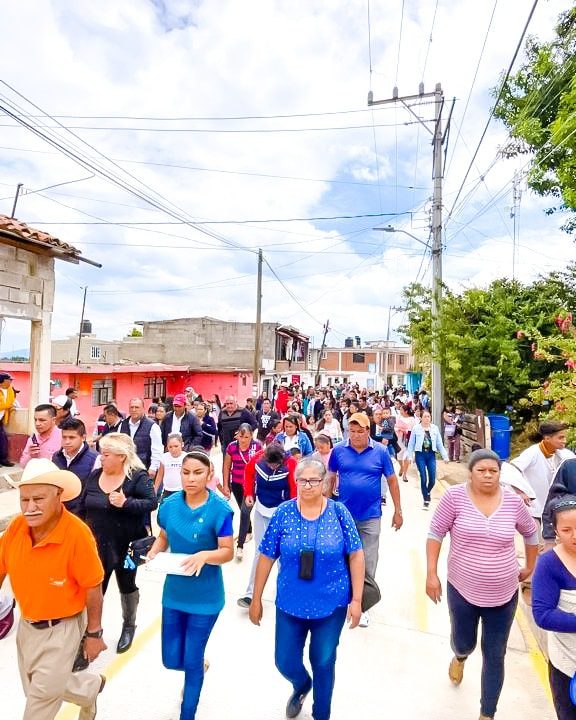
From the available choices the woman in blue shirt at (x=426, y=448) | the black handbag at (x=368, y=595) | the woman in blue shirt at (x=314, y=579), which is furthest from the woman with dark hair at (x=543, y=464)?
the woman in blue shirt at (x=426, y=448)

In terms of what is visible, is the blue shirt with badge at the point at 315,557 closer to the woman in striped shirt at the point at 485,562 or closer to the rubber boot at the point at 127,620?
the woman in striped shirt at the point at 485,562

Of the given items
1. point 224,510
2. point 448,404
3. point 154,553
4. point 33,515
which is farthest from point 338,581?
point 448,404

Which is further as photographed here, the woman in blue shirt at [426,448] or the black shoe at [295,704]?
the woman in blue shirt at [426,448]

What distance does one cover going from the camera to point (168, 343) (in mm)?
36062

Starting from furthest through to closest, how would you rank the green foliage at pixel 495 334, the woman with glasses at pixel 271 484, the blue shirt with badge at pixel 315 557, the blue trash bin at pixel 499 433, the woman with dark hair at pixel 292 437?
the green foliage at pixel 495 334, the blue trash bin at pixel 499 433, the woman with dark hair at pixel 292 437, the woman with glasses at pixel 271 484, the blue shirt with badge at pixel 315 557

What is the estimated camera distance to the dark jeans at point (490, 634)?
299 cm

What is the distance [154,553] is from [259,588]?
0.70 m

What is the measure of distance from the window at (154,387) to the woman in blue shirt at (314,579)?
20.0 metres

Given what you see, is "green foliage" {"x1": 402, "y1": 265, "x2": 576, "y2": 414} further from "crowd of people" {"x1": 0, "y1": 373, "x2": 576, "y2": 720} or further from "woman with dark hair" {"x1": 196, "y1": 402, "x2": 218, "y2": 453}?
"crowd of people" {"x1": 0, "y1": 373, "x2": 576, "y2": 720}

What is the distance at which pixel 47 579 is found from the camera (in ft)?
8.06

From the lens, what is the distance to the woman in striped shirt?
3004 mm

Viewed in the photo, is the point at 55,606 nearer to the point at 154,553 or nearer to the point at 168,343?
the point at 154,553

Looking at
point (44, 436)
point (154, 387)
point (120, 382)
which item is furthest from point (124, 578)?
point (154, 387)

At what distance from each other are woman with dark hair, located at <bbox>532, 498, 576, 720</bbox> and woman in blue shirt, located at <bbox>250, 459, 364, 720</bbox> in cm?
97
